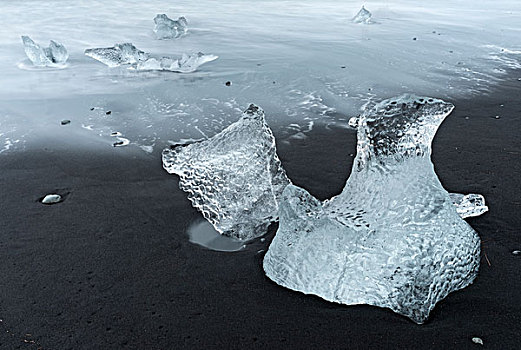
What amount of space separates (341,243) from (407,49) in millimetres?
5462

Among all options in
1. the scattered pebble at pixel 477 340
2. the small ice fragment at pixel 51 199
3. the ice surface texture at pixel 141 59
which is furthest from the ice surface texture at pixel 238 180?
the ice surface texture at pixel 141 59

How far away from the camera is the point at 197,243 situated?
2473 mm

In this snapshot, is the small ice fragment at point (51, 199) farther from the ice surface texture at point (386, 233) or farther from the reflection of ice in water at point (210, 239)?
the ice surface texture at point (386, 233)

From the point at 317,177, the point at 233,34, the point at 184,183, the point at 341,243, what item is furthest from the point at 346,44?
the point at 341,243

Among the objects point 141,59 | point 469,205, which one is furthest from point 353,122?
point 141,59

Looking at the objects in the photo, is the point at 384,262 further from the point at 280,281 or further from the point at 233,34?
the point at 233,34

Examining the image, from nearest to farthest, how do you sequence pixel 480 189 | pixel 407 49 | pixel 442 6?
pixel 480 189 < pixel 407 49 < pixel 442 6

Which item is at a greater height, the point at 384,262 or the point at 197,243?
the point at 384,262

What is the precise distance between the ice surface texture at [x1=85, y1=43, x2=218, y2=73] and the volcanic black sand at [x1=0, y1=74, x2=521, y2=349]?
8.35 ft

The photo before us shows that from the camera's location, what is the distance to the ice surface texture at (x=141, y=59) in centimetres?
571

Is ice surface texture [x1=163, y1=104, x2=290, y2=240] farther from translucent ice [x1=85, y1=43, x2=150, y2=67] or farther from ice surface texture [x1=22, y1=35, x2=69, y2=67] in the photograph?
ice surface texture [x1=22, y1=35, x2=69, y2=67]

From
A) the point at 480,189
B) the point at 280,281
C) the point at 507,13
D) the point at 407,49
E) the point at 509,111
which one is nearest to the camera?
the point at 280,281

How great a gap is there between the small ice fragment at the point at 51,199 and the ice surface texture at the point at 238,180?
76cm

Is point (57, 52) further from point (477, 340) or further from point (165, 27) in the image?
point (477, 340)
